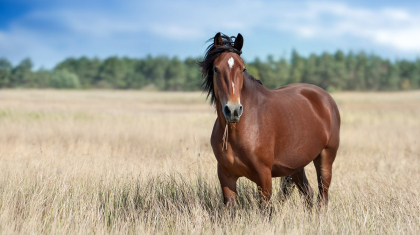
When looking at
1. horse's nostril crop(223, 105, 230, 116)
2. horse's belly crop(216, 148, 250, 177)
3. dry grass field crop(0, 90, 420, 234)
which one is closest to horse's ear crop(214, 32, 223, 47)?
horse's nostril crop(223, 105, 230, 116)

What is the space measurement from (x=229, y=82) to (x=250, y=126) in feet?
2.02

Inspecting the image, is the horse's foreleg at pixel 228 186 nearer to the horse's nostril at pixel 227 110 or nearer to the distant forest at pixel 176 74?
the horse's nostril at pixel 227 110

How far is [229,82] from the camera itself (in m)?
3.24

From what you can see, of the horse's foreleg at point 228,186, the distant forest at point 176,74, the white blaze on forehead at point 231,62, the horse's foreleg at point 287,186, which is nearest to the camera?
the white blaze on forehead at point 231,62

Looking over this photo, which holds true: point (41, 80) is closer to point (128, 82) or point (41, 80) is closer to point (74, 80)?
point (74, 80)

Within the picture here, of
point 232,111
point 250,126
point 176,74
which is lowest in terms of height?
point 250,126

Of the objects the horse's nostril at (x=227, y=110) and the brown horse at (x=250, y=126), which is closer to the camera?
the horse's nostril at (x=227, y=110)

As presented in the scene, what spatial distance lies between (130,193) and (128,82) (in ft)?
218

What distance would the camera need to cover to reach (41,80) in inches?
2564

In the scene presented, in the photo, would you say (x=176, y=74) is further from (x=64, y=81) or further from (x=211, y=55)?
(x=211, y=55)

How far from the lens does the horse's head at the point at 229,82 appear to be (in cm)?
312

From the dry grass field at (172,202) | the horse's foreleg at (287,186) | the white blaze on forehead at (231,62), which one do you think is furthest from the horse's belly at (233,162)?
the horse's foreleg at (287,186)

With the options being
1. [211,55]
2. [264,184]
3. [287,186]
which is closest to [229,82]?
[211,55]

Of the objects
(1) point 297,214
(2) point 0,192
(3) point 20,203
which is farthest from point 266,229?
(2) point 0,192
